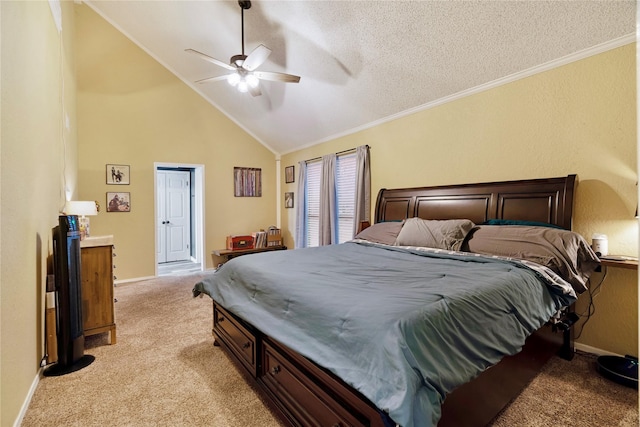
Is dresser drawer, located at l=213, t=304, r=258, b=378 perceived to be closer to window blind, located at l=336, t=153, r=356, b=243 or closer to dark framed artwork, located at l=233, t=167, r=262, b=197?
window blind, located at l=336, t=153, r=356, b=243

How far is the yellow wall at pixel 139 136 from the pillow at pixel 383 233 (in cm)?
325

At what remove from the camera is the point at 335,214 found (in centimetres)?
471

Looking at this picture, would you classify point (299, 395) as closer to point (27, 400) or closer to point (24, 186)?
point (27, 400)

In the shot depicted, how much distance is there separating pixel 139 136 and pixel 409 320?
523cm

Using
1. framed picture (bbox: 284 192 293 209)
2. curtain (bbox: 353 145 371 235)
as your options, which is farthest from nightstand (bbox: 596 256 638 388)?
framed picture (bbox: 284 192 293 209)

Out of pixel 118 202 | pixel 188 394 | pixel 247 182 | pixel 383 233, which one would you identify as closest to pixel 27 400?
pixel 188 394

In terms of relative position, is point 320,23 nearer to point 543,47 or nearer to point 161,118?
point 543,47

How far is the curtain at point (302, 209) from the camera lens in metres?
5.47

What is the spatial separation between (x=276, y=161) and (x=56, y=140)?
12.6ft

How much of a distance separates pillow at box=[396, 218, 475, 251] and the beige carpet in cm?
112

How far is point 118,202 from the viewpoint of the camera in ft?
15.3

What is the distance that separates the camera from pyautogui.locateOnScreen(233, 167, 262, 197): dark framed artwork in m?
5.73

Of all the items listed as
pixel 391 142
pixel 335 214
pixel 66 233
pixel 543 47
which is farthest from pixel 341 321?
pixel 335 214

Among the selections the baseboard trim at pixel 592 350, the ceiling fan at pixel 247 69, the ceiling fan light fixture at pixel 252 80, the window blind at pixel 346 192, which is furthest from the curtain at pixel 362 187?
the baseboard trim at pixel 592 350
